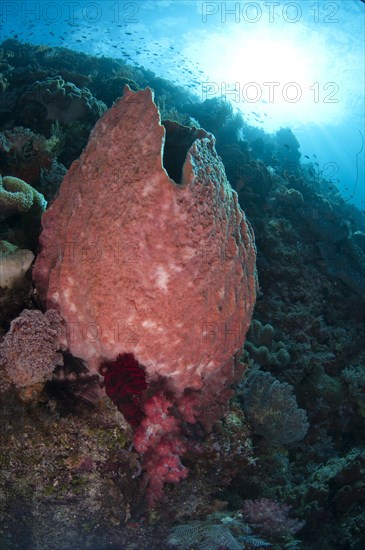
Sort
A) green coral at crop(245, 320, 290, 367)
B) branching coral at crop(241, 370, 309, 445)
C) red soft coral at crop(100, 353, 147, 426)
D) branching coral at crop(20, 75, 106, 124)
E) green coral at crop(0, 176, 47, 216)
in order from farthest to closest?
1. branching coral at crop(20, 75, 106, 124)
2. green coral at crop(245, 320, 290, 367)
3. branching coral at crop(241, 370, 309, 445)
4. green coral at crop(0, 176, 47, 216)
5. red soft coral at crop(100, 353, 147, 426)

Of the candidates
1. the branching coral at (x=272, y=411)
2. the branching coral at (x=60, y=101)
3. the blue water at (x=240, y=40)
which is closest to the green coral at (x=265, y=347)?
the branching coral at (x=272, y=411)

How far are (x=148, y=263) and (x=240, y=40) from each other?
39710 millimetres

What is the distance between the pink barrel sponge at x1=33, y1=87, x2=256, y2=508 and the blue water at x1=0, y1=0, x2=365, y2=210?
19.5m

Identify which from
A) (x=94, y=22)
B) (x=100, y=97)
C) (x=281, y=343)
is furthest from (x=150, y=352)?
(x=94, y=22)

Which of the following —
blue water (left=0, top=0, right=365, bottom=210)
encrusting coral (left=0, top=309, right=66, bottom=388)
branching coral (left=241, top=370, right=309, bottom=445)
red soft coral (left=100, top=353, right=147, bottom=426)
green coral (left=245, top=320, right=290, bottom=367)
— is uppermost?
blue water (left=0, top=0, right=365, bottom=210)

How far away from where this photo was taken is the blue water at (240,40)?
1089 inches

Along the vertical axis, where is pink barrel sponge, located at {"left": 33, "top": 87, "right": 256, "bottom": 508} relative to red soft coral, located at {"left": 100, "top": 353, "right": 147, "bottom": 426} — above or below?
above

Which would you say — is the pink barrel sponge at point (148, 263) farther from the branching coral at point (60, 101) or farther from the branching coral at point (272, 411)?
the branching coral at point (60, 101)

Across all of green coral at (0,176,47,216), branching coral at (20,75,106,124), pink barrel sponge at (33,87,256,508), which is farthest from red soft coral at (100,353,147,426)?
branching coral at (20,75,106,124)

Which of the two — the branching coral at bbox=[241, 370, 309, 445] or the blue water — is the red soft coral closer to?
the branching coral at bbox=[241, 370, 309, 445]

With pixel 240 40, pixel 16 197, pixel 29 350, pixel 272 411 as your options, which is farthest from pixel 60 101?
pixel 240 40

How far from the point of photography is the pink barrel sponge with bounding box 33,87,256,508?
249 centimetres

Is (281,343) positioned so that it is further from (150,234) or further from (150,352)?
(150,234)

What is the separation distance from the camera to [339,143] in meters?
67.9
